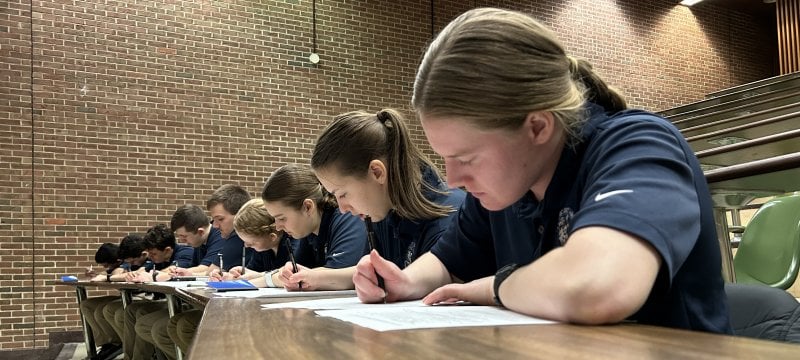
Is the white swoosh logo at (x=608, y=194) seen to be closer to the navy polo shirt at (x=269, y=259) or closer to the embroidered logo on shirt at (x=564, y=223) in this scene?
the embroidered logo on shirt at (x=564, y=223)

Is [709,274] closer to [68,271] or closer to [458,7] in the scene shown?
[68,271]

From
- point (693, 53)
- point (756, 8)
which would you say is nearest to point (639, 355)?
point (693, 53)

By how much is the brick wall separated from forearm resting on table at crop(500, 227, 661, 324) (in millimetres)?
5950

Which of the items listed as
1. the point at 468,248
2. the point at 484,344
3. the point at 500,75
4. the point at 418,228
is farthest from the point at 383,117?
the point at 484,344

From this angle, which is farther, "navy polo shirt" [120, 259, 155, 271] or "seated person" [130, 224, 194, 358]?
"navy polo shirt" [120, 259, 155, 271]

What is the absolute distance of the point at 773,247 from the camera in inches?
84.7

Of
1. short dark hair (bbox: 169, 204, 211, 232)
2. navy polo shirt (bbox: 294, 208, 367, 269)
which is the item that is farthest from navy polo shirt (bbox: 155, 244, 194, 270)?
navy polo shirt (bbox: 294, 208, 367, 269)

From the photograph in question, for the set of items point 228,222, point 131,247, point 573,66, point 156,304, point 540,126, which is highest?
point 573,66

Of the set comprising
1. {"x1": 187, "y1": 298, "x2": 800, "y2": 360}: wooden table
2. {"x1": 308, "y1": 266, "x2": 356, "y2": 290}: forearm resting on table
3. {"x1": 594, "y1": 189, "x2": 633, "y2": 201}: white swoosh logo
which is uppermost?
{"x1": 594, "y1": 189, "x2": 633, "y2": 201}: white swoosh logo

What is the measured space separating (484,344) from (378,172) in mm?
1367

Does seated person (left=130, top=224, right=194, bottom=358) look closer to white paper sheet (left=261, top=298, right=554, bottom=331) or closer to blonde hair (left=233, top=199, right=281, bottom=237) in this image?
blonde hair (left=233, top=199, right=281, bottom=237)

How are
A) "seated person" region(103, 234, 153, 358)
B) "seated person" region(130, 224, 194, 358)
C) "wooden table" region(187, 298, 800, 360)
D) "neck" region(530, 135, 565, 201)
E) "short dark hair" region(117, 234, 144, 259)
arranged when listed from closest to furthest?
"wooden table" region(187, 298, 800, 360) → "neck" region(530, 135, 565, 201) → "seated person" region(130, 224, 194, 358) → "seated person" region(103, 234, 153, 358) → "short dark hair" region(117, 234, 144, 259)

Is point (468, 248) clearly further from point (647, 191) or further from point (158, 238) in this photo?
point (158, 238)

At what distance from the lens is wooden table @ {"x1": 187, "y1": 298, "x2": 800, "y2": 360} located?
549 millimetres
